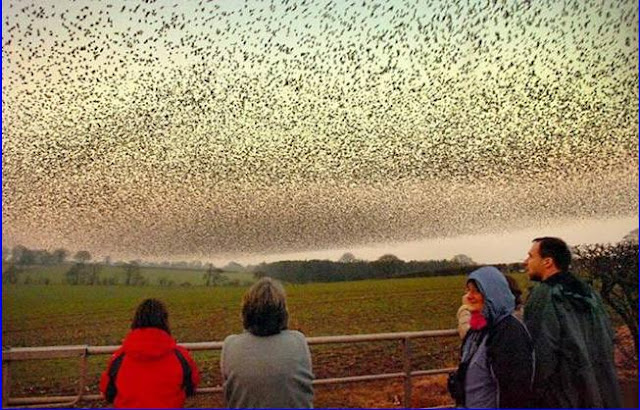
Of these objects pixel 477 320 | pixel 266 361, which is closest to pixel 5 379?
pixel 266 361

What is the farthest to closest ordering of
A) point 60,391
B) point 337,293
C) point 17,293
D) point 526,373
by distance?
point 337,293 < point 17,293 < point 60,391 < point 526,373

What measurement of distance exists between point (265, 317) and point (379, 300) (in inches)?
269

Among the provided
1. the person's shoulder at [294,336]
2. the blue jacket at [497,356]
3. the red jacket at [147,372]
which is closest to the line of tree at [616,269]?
the blue jacket at [497,356]

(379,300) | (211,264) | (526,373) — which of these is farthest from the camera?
(379,300)

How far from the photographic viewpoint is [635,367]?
514 centimetres

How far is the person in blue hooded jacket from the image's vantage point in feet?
6.37

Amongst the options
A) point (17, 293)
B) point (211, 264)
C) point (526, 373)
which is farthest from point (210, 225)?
point (526, 373)

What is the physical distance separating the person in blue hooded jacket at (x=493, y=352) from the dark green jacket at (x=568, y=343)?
23cm

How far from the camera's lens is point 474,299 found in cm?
208

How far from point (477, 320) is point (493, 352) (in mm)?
124

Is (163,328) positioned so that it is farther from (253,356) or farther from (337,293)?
(337,293)

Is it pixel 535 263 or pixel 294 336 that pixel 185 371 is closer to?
pixel 294 336

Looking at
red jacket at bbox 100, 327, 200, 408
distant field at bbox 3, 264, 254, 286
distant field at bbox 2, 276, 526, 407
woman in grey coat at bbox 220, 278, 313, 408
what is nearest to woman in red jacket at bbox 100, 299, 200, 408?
red jacket at bbox 100, 327, 200, 408

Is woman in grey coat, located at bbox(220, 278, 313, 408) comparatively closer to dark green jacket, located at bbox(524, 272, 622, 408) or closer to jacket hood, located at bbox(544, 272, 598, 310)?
dark green jacket, located at bbox(524, 272, 622, 408)
